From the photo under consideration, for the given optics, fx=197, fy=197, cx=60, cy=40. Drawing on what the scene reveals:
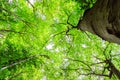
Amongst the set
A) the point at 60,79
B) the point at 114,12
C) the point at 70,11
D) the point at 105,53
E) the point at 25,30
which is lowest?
the point at 60,79

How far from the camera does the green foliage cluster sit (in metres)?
10.3

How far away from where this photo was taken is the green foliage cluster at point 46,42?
1026 centimetres

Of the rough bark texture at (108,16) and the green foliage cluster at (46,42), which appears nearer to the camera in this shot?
the rough bark texture at (108,16)

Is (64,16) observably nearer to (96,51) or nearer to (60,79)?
(96,51)

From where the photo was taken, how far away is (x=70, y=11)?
11.4 meters

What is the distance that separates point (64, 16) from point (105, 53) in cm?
348

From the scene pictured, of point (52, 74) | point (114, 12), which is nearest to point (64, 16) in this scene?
point (52, 74)

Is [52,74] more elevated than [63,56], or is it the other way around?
[63,56]

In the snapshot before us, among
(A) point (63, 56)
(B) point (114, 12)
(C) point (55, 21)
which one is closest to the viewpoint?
(B) point (114, 12)

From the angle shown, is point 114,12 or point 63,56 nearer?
point 114,12

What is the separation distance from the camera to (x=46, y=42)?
13164mm

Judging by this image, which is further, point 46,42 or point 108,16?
point 46,42

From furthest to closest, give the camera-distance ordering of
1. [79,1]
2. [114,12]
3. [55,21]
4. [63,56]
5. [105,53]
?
[63,56] → [55,21] → [105,53] → [79,1] → [114,12]

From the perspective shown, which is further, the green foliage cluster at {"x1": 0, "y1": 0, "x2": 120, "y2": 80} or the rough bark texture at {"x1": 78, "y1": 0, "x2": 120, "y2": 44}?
the green foliage cluster at {"x1": 0, "y1": 0, "x2": 120, "y2": 80}
